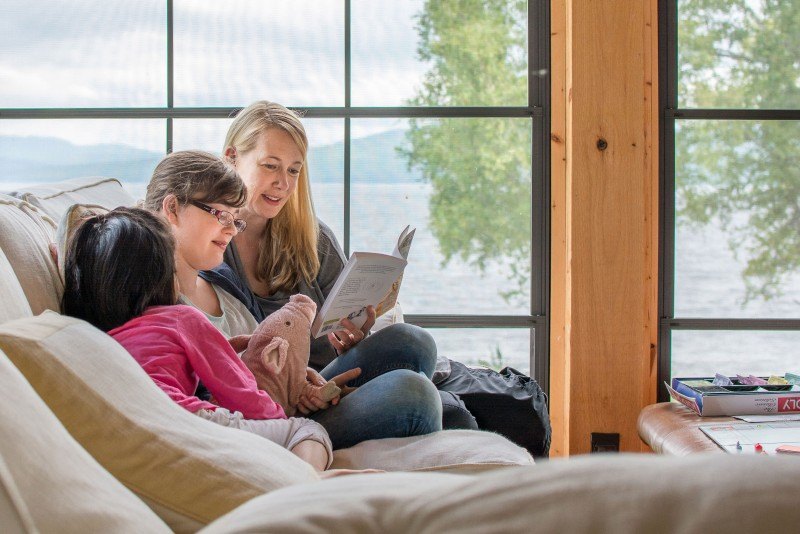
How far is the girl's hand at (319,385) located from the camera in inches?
76.0

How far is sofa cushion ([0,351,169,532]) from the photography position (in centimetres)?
69

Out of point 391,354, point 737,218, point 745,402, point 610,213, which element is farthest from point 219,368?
point 737,218

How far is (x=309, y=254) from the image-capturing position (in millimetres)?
2494

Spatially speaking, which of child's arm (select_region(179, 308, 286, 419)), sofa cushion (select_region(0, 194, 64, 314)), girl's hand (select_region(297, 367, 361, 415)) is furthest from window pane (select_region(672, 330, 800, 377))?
sofa cushion (select_region(0, 194, 64, 314))

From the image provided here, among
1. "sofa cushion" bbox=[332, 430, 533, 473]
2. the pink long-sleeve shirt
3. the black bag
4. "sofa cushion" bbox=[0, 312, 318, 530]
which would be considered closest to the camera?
"sofa cushion" bbox=[0, 312, 318, 530]

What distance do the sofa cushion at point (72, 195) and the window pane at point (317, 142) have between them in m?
0.84

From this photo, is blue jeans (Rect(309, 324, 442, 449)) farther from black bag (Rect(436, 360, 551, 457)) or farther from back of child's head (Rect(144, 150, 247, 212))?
back of child's head (Rect(144, 150, 247, 212))

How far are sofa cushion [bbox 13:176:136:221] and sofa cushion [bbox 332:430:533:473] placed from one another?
2.75 ft

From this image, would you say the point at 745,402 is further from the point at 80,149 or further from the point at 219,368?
the point at 80,149

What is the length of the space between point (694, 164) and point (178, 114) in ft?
6.18

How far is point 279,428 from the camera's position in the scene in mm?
1608

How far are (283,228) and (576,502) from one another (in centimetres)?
212

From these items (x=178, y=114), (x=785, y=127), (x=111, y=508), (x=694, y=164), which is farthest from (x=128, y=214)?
(x=785, y=127)

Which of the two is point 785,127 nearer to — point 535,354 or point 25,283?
point 535,354
